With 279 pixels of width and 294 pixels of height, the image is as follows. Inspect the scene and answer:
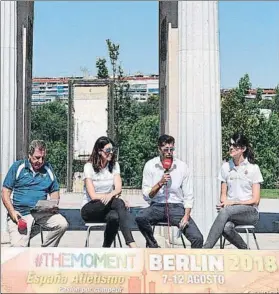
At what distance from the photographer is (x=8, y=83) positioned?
9.29 meters

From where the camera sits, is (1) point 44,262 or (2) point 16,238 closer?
(1) point 44,262

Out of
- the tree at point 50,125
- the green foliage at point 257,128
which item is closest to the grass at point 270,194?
the green foliage at point 257,128

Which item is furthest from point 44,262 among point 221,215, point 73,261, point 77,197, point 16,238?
point 77,197

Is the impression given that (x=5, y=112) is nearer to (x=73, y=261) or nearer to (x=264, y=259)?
(x=73, y=261)

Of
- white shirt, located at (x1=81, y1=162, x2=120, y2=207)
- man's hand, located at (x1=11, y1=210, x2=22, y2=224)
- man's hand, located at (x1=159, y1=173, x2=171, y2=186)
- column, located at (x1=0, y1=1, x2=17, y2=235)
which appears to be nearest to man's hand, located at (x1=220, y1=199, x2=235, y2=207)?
man's hand, located at (x1=159, y1=173, x2=171, y2=186)

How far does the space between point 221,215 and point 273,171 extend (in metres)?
32.4

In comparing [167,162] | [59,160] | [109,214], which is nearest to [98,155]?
[109,214]

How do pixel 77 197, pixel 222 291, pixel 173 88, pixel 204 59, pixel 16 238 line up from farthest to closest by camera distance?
pixel 77 197 → pixel 173 88 → pixel 204 59 → pixel 16 238 → pixel 222 291

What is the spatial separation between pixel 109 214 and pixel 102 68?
120ft

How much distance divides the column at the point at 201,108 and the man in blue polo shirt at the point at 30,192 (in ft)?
9.76

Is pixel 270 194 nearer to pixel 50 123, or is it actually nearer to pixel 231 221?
pixel 231 221

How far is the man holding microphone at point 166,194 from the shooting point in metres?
6.96

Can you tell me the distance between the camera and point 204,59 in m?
9.19

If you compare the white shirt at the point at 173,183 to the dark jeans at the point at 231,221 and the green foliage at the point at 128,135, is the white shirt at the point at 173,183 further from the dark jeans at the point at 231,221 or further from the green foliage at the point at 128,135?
the green foliage at the point at 128,135
